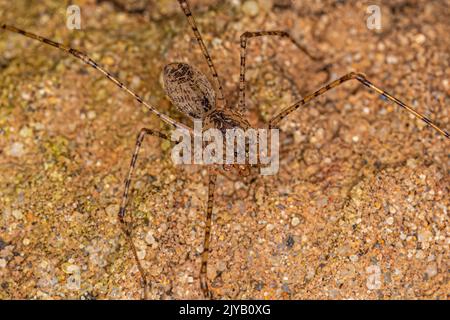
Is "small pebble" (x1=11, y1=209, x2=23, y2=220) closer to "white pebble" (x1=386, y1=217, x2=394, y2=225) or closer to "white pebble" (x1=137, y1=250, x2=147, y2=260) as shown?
"white pebble" (x1=137, y1=250, x2=147, y2=260)

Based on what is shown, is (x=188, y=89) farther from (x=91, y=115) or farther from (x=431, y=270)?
(x=431, y=270)

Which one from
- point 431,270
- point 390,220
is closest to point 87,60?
point 390,220

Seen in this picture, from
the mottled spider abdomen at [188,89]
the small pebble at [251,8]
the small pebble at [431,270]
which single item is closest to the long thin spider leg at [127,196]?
the mottled spider abdomen at [188,89]

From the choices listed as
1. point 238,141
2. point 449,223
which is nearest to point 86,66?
point 238,141

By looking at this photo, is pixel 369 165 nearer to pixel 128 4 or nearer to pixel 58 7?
pixel 128 4

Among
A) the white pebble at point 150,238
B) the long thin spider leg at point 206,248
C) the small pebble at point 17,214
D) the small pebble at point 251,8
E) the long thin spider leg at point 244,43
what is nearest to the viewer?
the long thin spider leg at point 206,248

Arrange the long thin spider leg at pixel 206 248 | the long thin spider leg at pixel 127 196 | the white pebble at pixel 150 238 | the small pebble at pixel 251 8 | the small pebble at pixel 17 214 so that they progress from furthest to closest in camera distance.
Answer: the small pebble at pixel 251 8 → the small pebble at pixel 17 214 → the white pebble at pixel 150 238 → the long thin spider leg at pixel 127 196 → the long thin spider leg at pixel 206 248

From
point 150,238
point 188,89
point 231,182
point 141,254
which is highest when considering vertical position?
point 188,89

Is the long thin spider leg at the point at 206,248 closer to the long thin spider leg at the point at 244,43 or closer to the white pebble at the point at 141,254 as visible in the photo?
the white pebble at the point at 141,254
